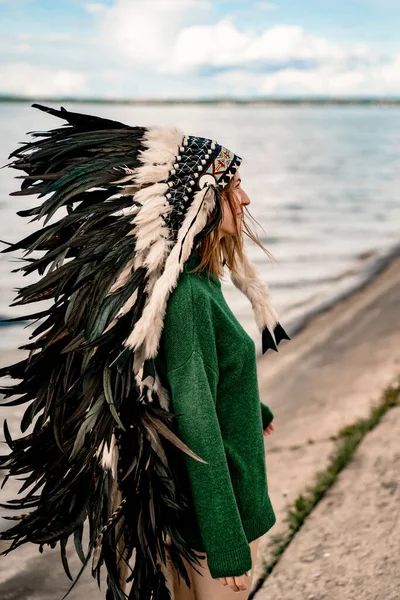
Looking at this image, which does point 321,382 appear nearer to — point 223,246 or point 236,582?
point 223,246

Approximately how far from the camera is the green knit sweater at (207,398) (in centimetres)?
178

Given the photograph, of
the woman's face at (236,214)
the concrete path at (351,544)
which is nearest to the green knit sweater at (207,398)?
the woman's face at (236,214)

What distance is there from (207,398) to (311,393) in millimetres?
4433

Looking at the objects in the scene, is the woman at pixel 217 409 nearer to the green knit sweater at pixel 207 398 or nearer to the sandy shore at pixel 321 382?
the green knit sweater at pixel 207 398

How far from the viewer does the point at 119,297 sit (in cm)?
181

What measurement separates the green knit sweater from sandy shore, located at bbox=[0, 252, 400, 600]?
1.14 meters

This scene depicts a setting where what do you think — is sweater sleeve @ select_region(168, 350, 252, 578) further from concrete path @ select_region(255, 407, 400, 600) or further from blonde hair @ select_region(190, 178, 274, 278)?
concrete path @ select_region(255, 407, 400, 600)

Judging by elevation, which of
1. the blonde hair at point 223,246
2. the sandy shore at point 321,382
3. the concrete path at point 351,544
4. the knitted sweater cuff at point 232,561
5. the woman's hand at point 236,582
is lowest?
the sandy shore at point 321,382

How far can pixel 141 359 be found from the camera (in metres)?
1.82

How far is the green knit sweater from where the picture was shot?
1.78 meters

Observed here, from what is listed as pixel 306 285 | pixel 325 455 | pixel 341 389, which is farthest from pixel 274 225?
pixel 325 455

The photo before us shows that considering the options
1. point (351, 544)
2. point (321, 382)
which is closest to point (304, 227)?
point (321, 382)

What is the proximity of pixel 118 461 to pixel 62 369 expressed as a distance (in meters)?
0.29

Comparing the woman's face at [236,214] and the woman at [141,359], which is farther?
the woman's face at [236,214]
